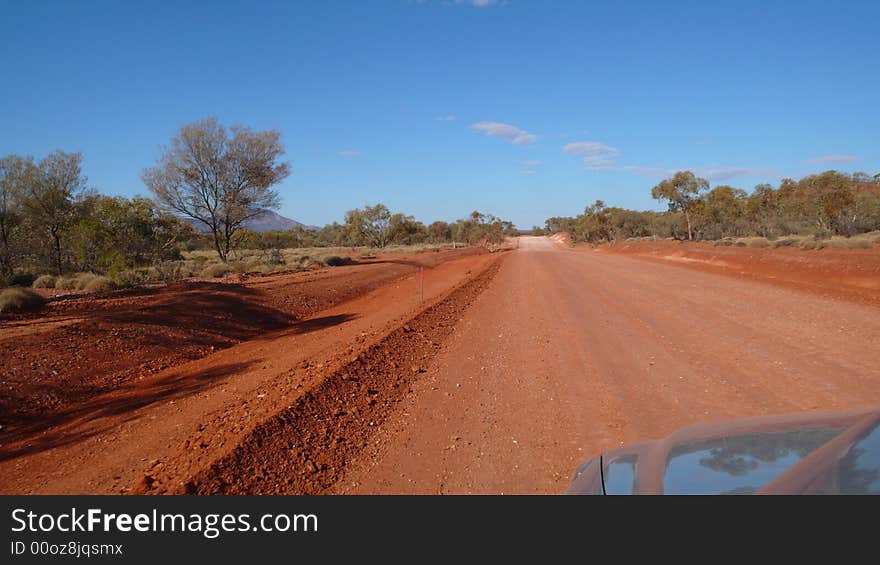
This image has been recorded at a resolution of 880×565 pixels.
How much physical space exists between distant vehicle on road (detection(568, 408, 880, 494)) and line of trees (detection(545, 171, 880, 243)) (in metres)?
38.4

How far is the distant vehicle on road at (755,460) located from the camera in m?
2.14

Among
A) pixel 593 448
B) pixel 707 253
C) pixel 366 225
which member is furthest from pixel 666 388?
pixel 366 225

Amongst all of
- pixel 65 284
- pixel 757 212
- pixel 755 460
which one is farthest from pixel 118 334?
pixel 757 212

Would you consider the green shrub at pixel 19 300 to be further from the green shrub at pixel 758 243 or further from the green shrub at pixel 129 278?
the green shrub at pixel 758 243

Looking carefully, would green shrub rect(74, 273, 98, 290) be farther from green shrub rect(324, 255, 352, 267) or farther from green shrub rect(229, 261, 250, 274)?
green shrub rect(324, 255, 352, 267)

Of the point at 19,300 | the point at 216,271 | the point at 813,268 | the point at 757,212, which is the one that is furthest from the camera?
the point at 757,212

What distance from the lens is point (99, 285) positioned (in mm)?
18703

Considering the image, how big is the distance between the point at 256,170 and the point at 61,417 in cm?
2945

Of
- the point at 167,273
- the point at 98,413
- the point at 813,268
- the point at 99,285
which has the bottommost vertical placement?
the point at 98,413

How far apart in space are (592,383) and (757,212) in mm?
52854

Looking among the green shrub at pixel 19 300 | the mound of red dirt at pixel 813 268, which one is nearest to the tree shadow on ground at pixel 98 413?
the green shrub at pixel 19 300

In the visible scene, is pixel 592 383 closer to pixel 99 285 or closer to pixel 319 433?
pixel 319 433

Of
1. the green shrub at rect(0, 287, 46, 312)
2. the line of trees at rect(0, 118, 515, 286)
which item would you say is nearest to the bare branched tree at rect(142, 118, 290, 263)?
the line of trees at rect(0, 118, 515, 286)
